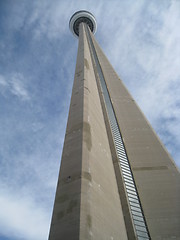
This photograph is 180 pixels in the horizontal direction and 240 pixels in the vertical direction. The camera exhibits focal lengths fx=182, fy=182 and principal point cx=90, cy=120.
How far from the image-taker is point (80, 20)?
4175 centimetres

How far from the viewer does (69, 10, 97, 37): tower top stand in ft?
136

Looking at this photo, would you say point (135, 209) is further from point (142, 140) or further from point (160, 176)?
point (142, 140)

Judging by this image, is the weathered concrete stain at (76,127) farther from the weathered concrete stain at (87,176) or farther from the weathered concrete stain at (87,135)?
the weathered concrete stain at (87,176)

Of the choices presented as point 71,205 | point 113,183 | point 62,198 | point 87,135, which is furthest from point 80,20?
point 71,205

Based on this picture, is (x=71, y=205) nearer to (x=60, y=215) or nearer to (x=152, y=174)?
(x=60, y=215)

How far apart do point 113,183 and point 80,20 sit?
142 feet

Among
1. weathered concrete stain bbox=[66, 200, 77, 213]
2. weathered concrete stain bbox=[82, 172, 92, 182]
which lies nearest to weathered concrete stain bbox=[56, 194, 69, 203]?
weathered concrete stain bbox=[66, 200, 77, 213]

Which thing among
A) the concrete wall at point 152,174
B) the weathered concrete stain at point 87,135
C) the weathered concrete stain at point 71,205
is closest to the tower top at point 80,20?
the concrete wall at point 152,174

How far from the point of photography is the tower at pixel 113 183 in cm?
407

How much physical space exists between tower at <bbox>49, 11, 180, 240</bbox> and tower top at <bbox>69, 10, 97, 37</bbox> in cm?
3522

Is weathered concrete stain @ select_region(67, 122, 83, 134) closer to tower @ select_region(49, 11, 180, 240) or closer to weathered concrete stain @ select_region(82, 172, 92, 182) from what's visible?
tower @ select_region(49, 11, 180, 240)

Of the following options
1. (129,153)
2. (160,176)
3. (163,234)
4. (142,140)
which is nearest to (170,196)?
(160,176)

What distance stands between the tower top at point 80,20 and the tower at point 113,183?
35218 millimetres

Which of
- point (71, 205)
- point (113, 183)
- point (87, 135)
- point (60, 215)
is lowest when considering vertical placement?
point (60, 215)
